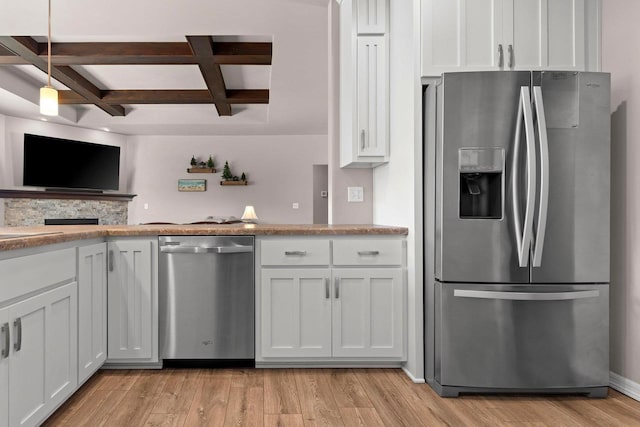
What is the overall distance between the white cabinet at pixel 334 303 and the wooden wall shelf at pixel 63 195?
6354 millimetres

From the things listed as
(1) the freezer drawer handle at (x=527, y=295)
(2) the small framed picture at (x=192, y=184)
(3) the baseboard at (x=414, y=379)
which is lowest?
(3) the baseboard at (x=414, y=379)

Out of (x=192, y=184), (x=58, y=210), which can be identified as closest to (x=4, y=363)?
(x=58, y=210)

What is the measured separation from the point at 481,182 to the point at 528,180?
0.76ft

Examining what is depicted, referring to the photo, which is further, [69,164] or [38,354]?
[69,164]

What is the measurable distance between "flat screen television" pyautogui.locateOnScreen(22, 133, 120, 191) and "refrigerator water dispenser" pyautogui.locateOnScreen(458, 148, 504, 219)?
746cm

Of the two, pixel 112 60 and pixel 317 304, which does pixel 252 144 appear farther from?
pixel 317 304

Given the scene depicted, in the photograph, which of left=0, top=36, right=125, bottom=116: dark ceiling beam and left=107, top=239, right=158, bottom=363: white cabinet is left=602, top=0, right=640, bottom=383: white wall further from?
left=0, top=36, right=125, bottom=116: dark ceiling beam

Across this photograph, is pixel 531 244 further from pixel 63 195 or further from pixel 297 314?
pixel 63 195

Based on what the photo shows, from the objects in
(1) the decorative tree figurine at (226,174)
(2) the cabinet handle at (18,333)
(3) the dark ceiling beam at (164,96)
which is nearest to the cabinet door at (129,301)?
(2) the cabinet handle at (18,333)

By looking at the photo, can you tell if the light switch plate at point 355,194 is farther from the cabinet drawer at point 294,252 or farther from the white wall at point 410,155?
the cabinet drawer at point 294,252

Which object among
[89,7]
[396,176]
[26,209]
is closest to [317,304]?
[396,176]

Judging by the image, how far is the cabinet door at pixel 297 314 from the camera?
2652mm

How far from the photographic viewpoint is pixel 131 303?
263 cm

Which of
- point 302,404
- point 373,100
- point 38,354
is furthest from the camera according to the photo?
point 373,100
